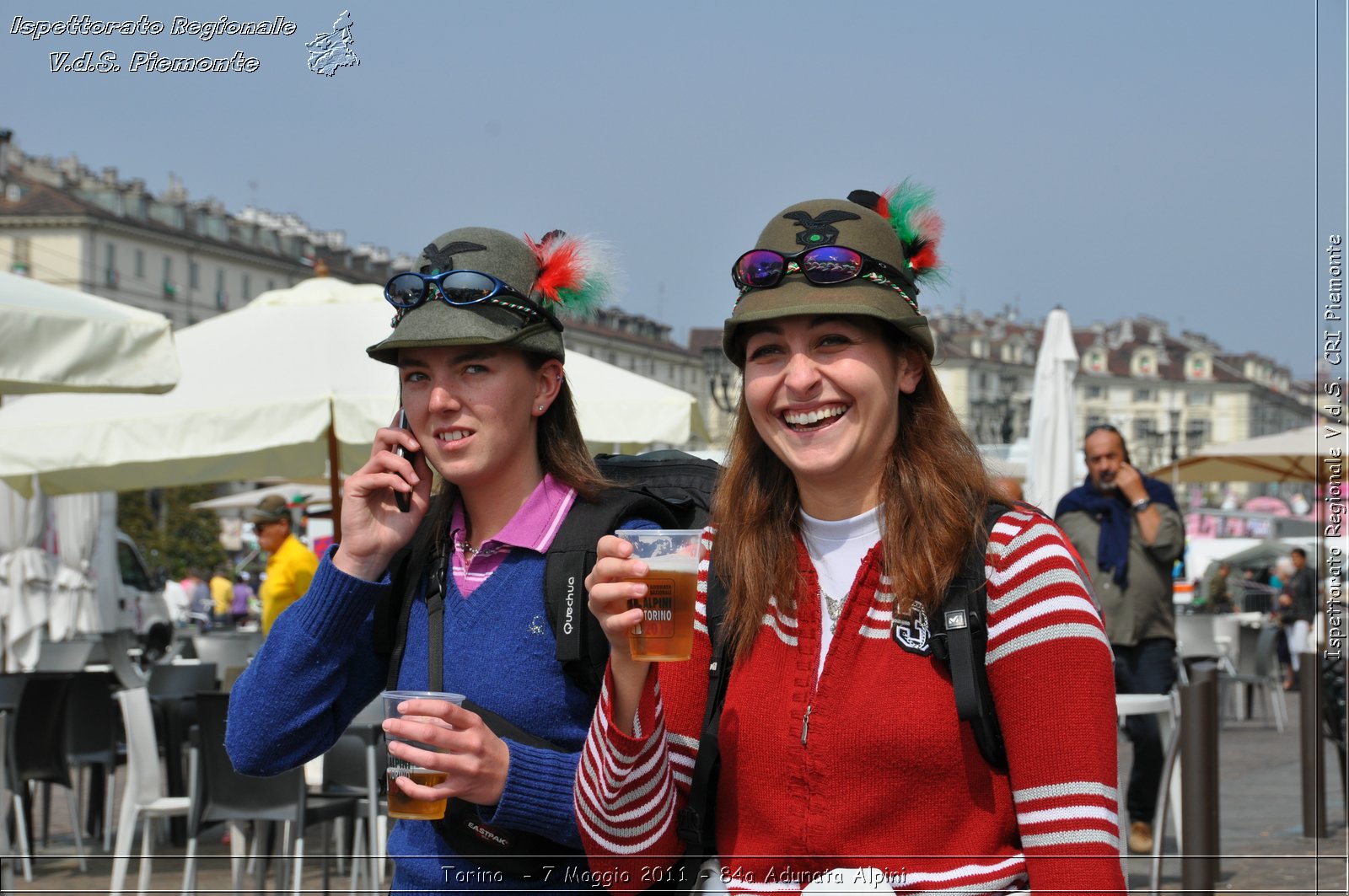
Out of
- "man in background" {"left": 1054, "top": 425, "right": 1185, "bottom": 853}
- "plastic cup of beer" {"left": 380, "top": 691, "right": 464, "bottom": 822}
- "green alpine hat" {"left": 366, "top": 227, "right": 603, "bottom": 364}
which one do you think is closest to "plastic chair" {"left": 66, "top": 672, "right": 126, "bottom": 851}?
"man in background" {"left": 1054, "top": 425, "right": 1185, "bottom": 853}

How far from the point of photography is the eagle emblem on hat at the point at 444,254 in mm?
2896

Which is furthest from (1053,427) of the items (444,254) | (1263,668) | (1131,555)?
(444,254)

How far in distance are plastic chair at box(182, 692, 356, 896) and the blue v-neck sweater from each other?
143 inches

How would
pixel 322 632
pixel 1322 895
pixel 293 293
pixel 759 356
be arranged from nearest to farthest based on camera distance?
pixel 759 356, pixel 322 632, pixel 1322 895, pixel 293 293

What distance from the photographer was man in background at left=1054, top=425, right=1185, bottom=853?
8820mm

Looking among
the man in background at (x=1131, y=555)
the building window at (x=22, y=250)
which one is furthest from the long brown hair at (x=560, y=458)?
the building window at (x=22, y=250)

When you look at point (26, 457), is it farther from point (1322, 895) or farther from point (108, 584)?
point (108, 584)

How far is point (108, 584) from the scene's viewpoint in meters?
21.9

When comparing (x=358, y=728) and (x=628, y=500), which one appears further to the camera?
(x=358, y=728)

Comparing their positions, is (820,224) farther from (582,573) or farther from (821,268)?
(582,573)

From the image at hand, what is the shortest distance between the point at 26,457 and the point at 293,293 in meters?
1.83

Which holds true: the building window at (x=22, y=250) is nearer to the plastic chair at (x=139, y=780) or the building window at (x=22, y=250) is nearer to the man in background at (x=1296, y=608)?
the man in background at (x=1296, y=608)

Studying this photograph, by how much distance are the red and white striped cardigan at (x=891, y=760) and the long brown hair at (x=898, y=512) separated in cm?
4

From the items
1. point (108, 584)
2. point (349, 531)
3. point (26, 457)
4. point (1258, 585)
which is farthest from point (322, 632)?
point (1258, 585)
